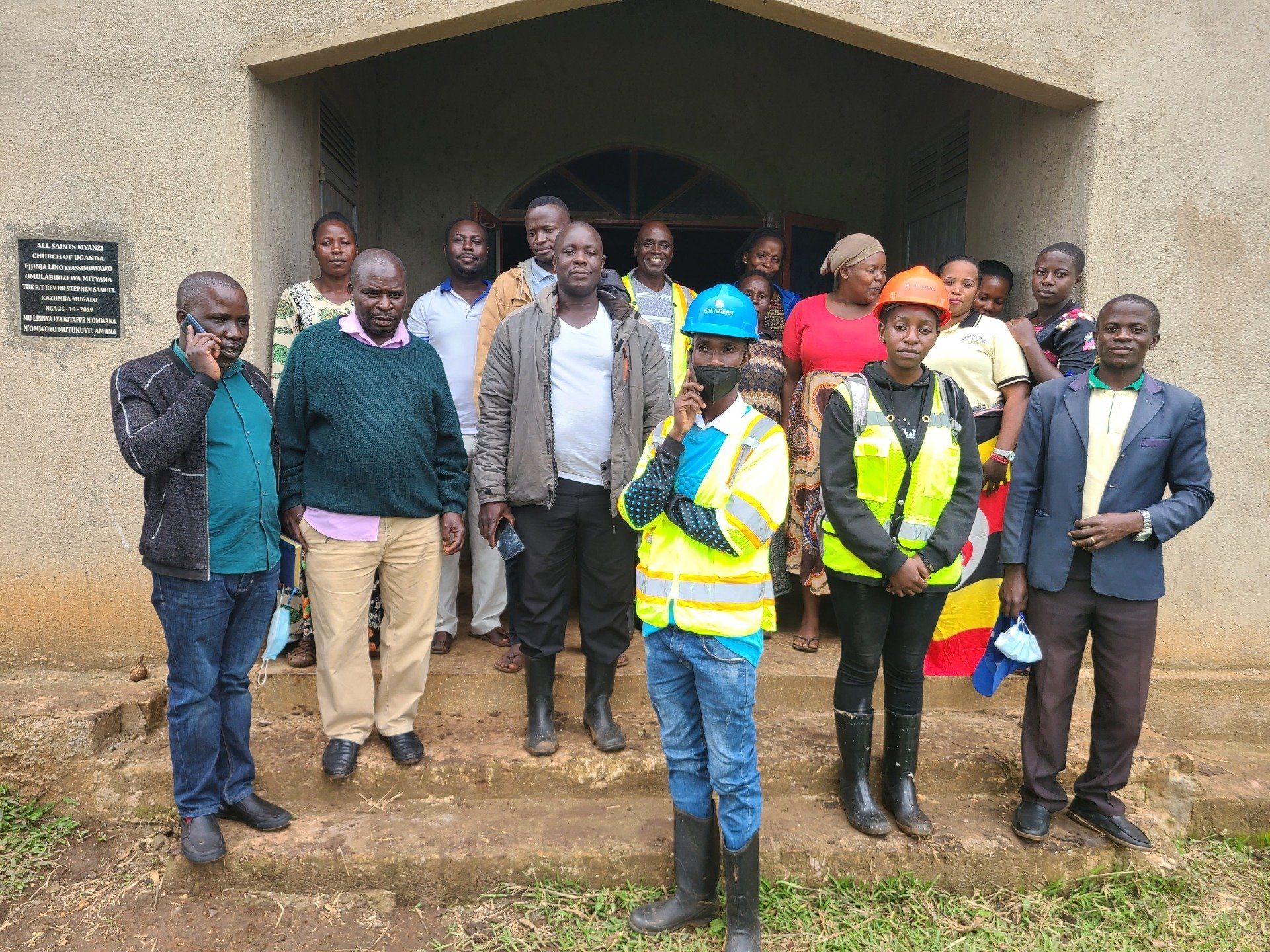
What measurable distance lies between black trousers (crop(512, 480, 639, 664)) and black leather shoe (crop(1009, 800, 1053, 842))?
61.8 inches

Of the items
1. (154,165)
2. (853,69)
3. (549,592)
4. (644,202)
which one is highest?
(853,69)

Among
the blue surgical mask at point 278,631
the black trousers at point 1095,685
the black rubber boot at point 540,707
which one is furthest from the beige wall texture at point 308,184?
the black rubber boot at point 540,707

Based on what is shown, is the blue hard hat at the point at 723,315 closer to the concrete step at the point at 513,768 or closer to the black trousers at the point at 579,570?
the black trousers at the point at 579,570

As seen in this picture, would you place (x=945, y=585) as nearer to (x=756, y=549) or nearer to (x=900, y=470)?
(x=900, y=470)

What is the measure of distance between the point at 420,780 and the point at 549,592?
864 mm

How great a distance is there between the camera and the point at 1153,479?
3.13m

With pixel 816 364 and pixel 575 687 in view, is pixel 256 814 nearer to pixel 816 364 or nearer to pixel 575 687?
pixel 575 687

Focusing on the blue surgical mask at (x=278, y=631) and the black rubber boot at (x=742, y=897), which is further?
the blue surgical mask at (x=278, y=631)

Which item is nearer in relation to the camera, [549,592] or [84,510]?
[549,592]

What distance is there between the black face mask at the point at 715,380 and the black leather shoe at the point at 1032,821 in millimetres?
1963

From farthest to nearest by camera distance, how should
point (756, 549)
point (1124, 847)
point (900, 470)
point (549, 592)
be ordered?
point (549, 592) < point (1124, 847) < point (900, 470) < point (756, 549)

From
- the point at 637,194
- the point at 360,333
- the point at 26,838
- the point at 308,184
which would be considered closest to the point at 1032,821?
the point at 360,333

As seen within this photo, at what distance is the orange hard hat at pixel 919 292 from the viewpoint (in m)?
2.85

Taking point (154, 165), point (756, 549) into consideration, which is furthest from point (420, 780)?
point (154, 165)
